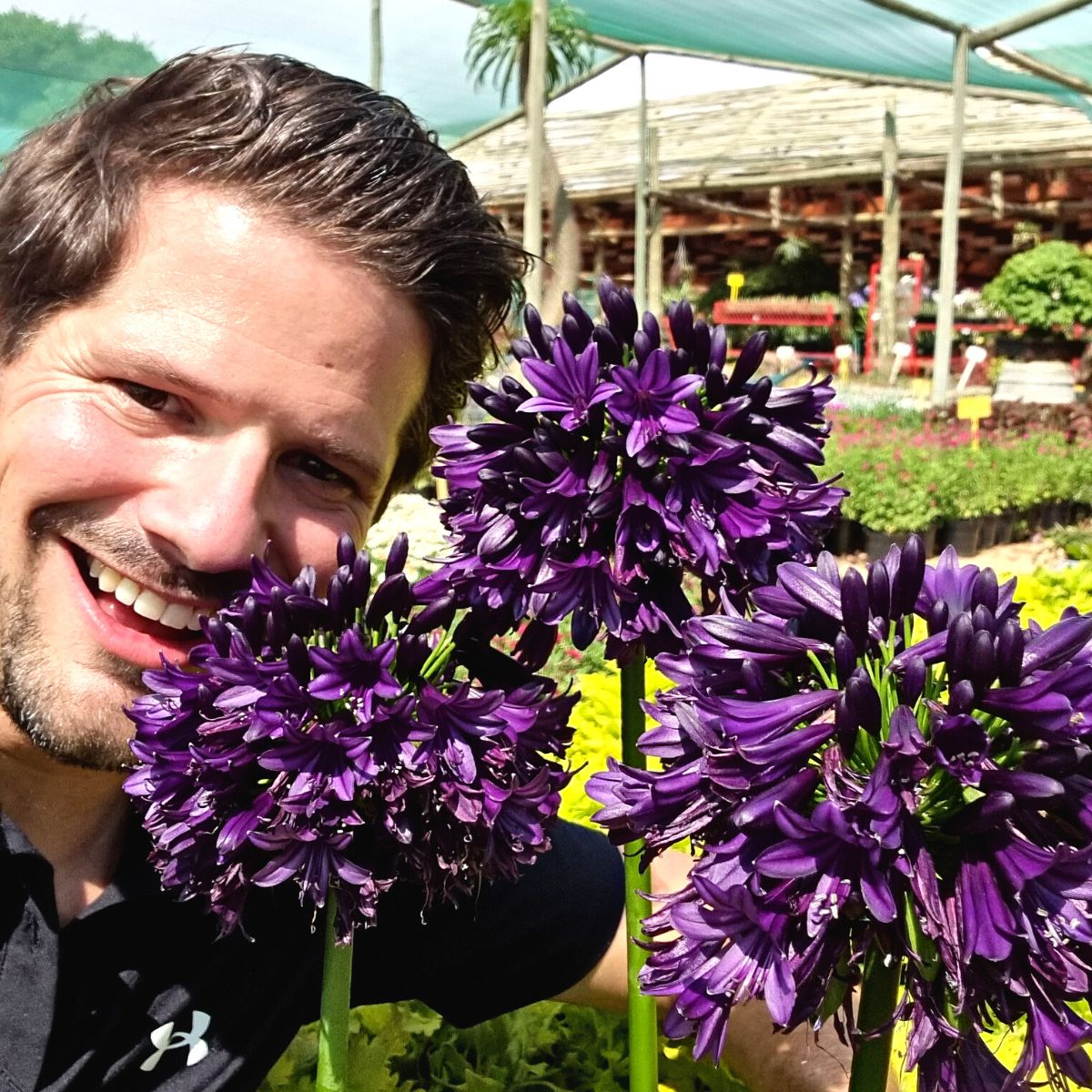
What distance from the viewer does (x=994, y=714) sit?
82cm

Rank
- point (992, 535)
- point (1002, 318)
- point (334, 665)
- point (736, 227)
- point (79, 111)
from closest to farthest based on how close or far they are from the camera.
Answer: point (334, 665) → point (79, 111) → point (992, 535) → point (1002, 318) → point (736, 227)

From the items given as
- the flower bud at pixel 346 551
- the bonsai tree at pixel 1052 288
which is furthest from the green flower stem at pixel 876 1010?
the bonsai tree at pixel 1052 288

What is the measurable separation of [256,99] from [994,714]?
153cm

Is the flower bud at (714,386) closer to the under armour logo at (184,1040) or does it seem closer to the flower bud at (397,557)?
the flower bud at (397,557)

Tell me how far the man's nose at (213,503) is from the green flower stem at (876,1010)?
3.09ft

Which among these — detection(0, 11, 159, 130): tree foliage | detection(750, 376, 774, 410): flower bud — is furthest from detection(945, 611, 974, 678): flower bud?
detection(0, 11, 159, 130): tree foliage

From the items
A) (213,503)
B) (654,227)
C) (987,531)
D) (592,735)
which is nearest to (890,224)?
(654,227)

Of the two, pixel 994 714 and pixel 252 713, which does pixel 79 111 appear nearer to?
pixel 252 713

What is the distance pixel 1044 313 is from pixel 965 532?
14.7 feet

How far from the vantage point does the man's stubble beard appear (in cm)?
157

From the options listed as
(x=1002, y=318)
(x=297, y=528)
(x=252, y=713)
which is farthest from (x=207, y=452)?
(x=1002, y=318)

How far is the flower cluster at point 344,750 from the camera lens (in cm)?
103

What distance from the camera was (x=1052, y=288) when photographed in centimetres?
1292

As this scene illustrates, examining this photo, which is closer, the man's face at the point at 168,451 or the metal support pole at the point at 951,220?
the man's face at the point at 168,451
